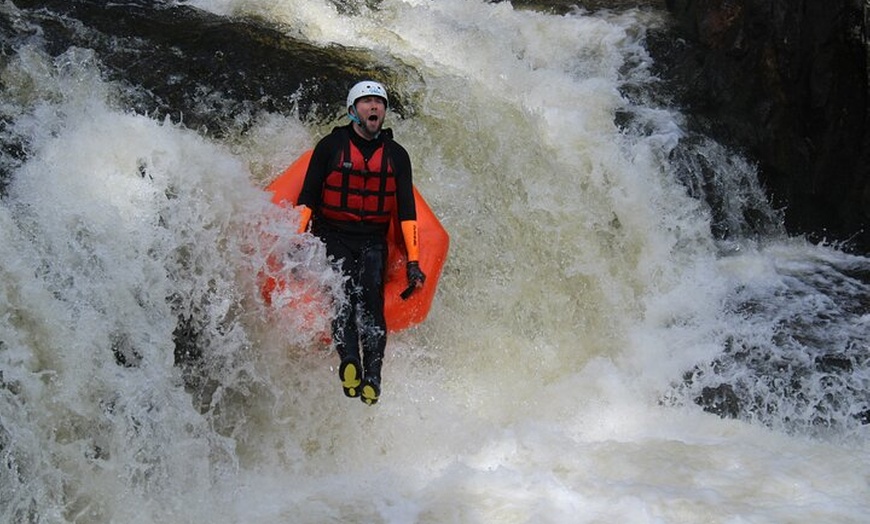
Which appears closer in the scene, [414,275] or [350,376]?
[350,376]

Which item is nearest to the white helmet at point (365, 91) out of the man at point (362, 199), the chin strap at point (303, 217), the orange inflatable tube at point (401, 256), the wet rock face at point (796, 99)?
the man at point (362, 199)

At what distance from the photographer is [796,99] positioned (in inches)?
262

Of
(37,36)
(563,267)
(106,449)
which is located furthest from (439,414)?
(37,36)

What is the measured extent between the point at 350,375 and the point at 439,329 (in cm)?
123

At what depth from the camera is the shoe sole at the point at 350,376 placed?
3891 millimetres

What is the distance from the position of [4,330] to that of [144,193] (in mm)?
1138

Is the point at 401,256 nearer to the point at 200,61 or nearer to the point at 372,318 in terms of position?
the point at 372,318

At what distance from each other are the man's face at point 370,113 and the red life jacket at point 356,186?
10 centimetres

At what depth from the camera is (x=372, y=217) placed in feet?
14.7

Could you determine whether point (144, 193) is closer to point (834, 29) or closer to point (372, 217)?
point (372, 217)

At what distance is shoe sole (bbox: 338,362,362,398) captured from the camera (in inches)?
153

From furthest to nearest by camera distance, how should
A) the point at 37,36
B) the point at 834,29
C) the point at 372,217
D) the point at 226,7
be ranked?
the point at 226,7, the point at 834,29, the point at 37,36, the point at 372,217

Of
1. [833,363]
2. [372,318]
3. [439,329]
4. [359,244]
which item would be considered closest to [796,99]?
[833,363]

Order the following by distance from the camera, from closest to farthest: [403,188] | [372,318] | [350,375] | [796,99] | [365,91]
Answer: [350,375] → [372,318] → [365,91] → [403,188] → [796,99]
